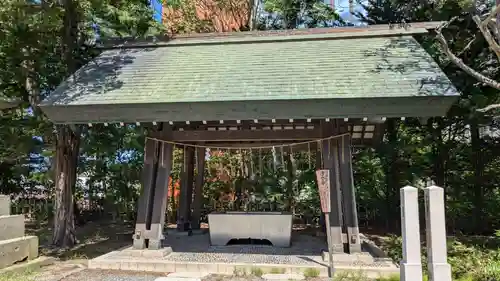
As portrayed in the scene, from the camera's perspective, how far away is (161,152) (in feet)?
26.6

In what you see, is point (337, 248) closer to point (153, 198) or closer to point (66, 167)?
point (153, 198)

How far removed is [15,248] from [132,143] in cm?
515

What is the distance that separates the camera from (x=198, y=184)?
36.4 feet

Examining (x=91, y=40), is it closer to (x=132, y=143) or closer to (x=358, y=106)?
(x=132, y=143)

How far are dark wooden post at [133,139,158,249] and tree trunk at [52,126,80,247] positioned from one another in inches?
102

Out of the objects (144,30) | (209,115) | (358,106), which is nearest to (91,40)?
(144,30)

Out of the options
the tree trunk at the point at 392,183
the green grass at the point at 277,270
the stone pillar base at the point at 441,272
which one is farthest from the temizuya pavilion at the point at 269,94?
the tree trunk at the point at 392,183

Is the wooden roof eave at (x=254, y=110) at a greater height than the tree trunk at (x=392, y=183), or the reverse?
the wooden roof eave at (x=254, y=110)

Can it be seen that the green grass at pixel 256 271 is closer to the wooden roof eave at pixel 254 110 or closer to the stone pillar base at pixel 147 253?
the stone pillar base at pixel 147 253

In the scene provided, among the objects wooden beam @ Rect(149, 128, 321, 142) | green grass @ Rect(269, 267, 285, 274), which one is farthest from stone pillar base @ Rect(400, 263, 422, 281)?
wooden beam @ Rect(149, 128, 321, 142)

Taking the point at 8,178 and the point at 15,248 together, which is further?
the point at 8,178

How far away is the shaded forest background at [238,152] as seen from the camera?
31.3 feet

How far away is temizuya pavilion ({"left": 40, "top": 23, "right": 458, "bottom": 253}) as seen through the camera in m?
6.90

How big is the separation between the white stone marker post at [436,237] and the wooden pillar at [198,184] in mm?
6402
